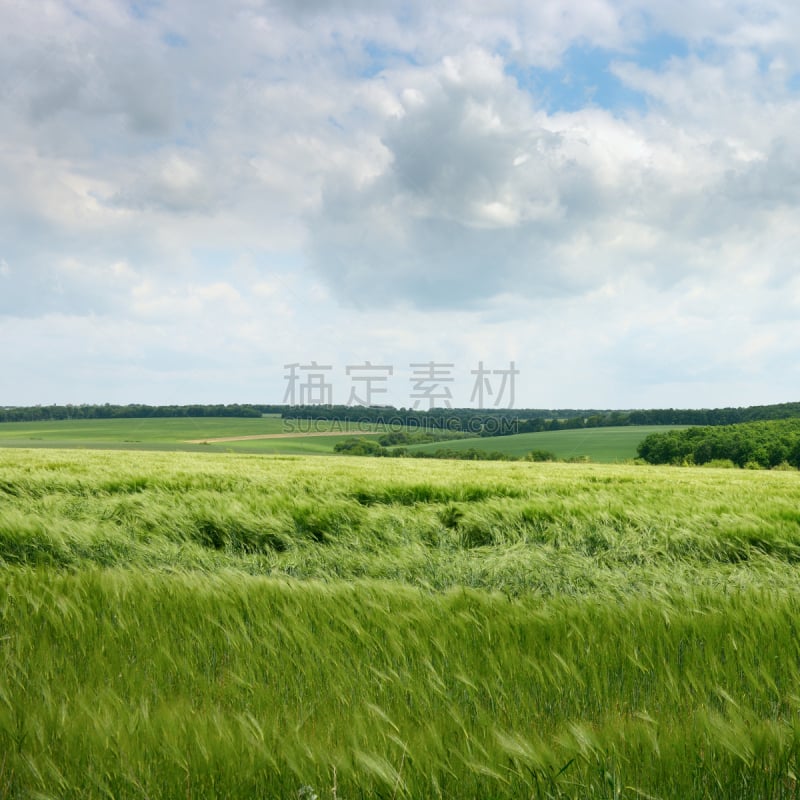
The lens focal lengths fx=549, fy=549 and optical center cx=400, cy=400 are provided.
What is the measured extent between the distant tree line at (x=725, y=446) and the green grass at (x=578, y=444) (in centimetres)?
232

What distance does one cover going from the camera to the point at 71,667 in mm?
2008

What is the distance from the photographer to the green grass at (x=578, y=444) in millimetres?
46503

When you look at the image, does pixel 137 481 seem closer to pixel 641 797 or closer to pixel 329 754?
pixel 329 754

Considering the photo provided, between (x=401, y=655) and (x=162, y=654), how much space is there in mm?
923

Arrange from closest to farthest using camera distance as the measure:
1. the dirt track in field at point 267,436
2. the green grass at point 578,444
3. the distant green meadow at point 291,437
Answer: the distant green meadow at point 291,437, the green grass at point 578,444, the dirt track in field at point 267,436

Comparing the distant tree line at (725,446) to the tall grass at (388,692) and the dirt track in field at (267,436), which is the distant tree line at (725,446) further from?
the tall grass at (388,692)

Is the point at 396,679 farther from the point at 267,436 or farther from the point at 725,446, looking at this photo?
the point at 725,446

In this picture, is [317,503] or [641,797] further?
[317,503]

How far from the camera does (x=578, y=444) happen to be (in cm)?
5122

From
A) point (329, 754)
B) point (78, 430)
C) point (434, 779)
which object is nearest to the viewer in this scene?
point (434, 779)

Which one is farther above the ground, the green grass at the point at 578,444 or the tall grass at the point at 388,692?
the tall grass at the point at 388,692

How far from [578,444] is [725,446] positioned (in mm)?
14170

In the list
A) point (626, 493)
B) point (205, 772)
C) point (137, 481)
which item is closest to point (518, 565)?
point (205, 772)

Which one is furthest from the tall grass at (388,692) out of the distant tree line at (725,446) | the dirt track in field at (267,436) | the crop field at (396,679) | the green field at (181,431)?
the distant tree line at (725,446)
